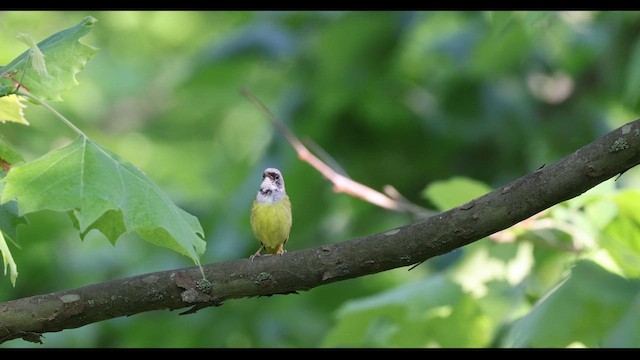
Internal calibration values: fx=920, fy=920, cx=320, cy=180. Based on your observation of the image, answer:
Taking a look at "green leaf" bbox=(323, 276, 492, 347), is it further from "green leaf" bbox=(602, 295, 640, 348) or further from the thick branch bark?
the thick branch bark

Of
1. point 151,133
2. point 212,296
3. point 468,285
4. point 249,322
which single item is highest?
point 151,133

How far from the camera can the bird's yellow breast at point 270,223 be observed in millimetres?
4242

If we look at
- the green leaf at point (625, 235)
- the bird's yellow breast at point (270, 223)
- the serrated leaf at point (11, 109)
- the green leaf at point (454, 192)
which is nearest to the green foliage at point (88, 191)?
the serrated leaf at point (11, 109)

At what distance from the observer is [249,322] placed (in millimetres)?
9523

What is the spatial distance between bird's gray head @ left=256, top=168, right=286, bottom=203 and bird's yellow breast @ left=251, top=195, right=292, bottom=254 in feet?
0.13

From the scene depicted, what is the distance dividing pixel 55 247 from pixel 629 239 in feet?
21.7

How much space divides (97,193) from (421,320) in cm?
286

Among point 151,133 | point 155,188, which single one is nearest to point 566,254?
point 155,188

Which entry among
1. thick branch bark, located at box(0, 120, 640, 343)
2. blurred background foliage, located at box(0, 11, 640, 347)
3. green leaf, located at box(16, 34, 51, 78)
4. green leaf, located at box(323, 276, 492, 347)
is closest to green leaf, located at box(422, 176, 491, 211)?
green leaf, located at box(323, 276, 492, 347)

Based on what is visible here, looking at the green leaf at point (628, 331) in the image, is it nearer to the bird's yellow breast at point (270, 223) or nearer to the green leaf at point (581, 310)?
the green leaf at point (581, 310)

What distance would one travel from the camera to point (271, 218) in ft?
14.0

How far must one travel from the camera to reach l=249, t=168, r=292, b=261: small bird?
425 cm

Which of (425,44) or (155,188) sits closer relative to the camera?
(155,188)
